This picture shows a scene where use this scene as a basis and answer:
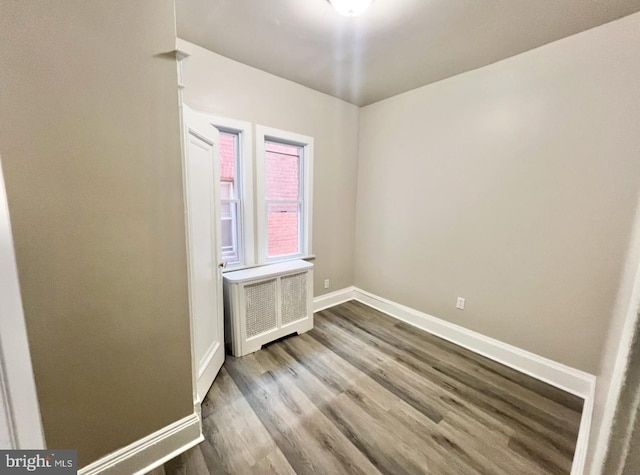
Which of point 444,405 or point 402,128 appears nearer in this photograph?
point 444,405

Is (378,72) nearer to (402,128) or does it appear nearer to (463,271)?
(402,128)

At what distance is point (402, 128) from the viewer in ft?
9.45

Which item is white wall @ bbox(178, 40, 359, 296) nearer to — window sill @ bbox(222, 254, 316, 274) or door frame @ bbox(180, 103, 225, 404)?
window sill @ bbox(222, 254, 316, 274)

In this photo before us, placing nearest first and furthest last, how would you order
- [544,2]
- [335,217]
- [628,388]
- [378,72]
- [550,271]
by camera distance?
[628,388] → [544,2] → [550,271] → [378,72] → [335,217]

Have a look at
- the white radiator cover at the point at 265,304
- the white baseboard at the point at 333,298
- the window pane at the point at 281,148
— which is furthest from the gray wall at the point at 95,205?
the white baseboard at the point at 333,298

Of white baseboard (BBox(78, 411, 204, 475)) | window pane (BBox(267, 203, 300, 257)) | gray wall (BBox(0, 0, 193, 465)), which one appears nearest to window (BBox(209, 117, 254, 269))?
window pane (BBox(267, 203, 300, 257))

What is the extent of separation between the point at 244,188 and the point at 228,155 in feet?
1.19

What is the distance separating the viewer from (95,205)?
3.53 ft

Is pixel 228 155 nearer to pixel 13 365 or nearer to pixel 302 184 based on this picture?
pixel 302 184

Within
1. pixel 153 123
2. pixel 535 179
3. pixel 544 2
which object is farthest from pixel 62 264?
pixel 535 179

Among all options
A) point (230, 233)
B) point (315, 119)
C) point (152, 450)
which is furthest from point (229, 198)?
point (152, 450)

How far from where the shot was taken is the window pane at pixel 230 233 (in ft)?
8.49

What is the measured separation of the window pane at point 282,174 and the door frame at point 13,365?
213cm

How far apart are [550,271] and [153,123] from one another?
2.87m
